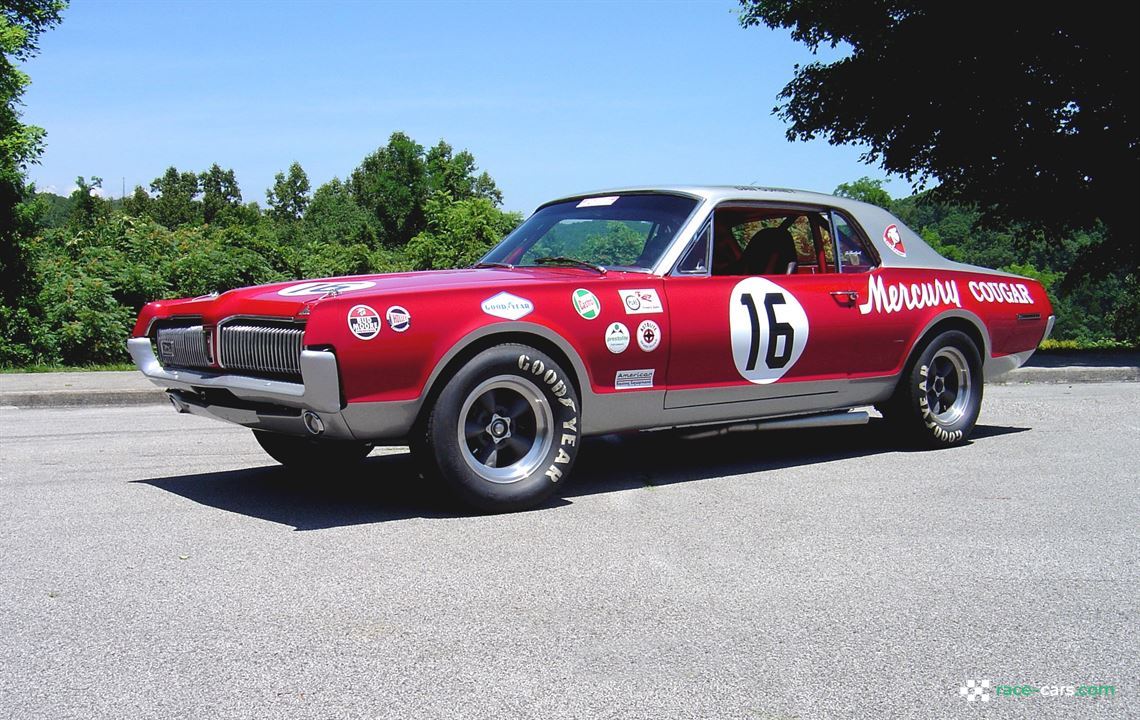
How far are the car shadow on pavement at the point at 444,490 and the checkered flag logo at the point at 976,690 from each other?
2744mm

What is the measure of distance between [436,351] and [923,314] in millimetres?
3669

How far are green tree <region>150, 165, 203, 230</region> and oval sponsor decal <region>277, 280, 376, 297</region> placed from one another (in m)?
83.6

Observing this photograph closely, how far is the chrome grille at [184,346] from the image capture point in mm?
5672

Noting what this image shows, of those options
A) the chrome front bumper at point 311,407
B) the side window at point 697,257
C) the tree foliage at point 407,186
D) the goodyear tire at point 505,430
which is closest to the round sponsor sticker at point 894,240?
the side window at point 697,257

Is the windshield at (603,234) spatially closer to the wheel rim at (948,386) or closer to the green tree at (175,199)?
the wheel rim at (948,386)

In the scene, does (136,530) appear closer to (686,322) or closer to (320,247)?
(686,322)

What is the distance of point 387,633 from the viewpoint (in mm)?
3674

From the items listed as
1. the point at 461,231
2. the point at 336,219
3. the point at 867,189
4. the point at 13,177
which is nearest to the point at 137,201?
the point at 336,219

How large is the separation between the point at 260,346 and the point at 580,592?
81.3 inches

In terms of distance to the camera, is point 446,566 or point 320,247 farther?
point 320,247

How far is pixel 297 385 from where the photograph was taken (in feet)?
16.5

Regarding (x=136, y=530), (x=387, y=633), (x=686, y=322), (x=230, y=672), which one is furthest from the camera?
(x=686, y=322)

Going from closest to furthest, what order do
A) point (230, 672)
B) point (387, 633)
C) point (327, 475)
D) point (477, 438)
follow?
point (230, 672) < point (387, 633) < point (477, 438) < point (327, 475)

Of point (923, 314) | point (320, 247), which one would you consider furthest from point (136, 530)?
point (320, 247)
